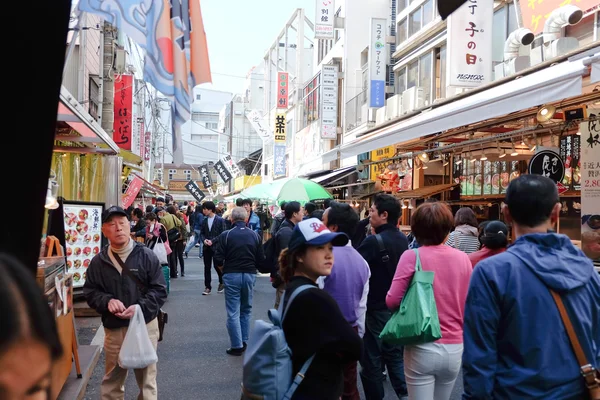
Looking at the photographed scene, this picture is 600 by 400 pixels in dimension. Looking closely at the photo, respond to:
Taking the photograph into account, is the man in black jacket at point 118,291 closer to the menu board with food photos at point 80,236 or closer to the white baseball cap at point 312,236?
the white baseball cap at point 312,236

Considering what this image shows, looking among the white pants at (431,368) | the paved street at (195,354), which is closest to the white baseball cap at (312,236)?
the white pants at (431,368)

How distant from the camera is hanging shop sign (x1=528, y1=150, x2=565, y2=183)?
8633 mm

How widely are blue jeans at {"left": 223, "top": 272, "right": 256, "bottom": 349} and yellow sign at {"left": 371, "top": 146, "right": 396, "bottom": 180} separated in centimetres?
655

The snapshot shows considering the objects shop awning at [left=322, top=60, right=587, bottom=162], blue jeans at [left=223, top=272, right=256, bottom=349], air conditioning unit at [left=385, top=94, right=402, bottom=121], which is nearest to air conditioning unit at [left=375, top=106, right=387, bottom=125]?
air conditioning unit at [left=385, top=94, right=402, bottom=121]

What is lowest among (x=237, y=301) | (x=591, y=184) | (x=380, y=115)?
(x=237, y=301)

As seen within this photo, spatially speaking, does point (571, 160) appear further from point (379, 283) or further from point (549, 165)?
point (379, 283)

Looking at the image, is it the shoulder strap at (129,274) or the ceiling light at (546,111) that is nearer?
the shoulder strap at (129,274)

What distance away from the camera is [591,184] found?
762 cm

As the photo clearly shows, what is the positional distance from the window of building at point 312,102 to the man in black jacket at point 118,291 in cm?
2167

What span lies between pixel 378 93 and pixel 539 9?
879cm

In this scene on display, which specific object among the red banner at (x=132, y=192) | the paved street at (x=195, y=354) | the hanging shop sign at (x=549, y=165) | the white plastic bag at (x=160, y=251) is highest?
the hanging shop sign at (x=549, y=165)

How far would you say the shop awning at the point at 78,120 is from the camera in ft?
20.8

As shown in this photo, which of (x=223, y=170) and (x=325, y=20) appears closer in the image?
(x=325, y=20)

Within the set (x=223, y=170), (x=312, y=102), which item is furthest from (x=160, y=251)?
(x=223, y=170)
